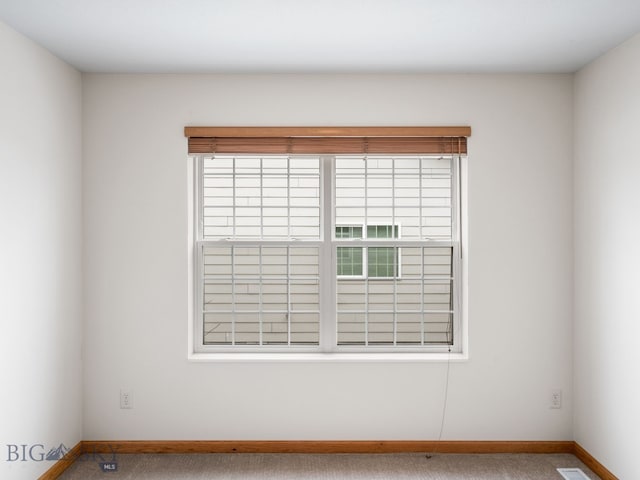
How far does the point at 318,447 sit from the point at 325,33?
261 centimetres

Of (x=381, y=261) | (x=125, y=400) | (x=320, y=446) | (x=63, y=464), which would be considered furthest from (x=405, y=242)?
(x=63, y=464)

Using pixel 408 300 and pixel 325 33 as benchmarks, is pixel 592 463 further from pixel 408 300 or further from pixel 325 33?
pixel 325 33

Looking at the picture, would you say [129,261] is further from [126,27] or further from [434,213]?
[434,213]

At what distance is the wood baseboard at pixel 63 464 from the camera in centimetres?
313

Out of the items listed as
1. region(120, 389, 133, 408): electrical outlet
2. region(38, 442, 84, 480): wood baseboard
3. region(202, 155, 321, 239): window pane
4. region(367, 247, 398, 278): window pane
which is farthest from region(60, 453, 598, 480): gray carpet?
region(202, 155, 321, 239): window pane

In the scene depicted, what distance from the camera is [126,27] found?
109 inches

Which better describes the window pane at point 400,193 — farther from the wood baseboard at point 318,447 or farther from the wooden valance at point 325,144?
the wood baseboard at point 318,447

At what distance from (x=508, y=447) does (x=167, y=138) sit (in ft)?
10.2

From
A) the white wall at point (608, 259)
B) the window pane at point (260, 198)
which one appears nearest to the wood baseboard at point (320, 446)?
the white wall at point (608, 259)

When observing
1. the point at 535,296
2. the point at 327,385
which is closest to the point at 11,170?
the point at 327,385

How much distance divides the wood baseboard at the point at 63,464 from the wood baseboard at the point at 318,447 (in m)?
0.07

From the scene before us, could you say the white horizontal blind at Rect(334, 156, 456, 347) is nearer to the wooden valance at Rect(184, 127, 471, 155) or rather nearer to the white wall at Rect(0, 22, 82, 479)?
the wooden valance at Rect(184, 127, 471, 155)

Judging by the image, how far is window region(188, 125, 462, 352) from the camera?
3764mm

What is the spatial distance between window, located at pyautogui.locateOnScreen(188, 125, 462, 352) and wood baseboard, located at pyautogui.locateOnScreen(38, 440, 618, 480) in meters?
0.62
